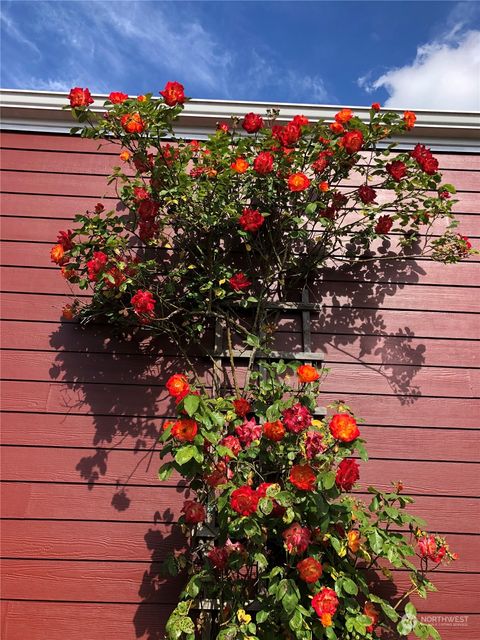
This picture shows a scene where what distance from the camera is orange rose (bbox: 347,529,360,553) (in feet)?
4.58

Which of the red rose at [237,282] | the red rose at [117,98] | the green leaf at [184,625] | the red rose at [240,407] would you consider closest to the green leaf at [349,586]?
the green leaf at [184,625]

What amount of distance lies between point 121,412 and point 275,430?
934 millimetres

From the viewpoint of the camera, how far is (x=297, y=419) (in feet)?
4.22

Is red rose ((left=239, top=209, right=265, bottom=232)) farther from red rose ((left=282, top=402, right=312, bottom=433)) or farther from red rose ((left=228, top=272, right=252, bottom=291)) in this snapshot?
red rose ((left=282, top=402, right=312, bottom=433))

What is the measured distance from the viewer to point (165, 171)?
1821mm

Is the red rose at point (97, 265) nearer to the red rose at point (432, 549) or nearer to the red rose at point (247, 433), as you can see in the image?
the red rose at point (247, 433)

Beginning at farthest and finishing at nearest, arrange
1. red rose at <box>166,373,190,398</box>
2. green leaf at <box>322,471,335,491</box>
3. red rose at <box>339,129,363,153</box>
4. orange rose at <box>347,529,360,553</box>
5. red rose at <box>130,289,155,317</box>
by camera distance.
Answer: red rose at <box>339,129,363,153</box>, red rose at <box>130,289,155,317</box>, orange rose at <box>347,529,360,553</box>, red rose at <box>166,373,190,398</box>, green leaf at <box>322,471,335,491</box>

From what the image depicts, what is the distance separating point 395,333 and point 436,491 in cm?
75

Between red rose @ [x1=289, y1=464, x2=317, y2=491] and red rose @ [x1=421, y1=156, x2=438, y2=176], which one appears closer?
red rose @ [x1=289, y1=464, x2=317, y2=491]

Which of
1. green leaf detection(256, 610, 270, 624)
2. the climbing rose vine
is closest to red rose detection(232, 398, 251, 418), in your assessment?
the climbing rose vine

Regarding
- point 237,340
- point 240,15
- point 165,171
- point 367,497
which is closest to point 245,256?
point 237,340

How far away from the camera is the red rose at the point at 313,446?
1.29 m

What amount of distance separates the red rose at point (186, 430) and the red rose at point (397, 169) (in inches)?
59.7

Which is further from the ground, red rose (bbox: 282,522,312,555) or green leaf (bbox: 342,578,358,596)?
red rose (bbox: 282,522,312,555)
